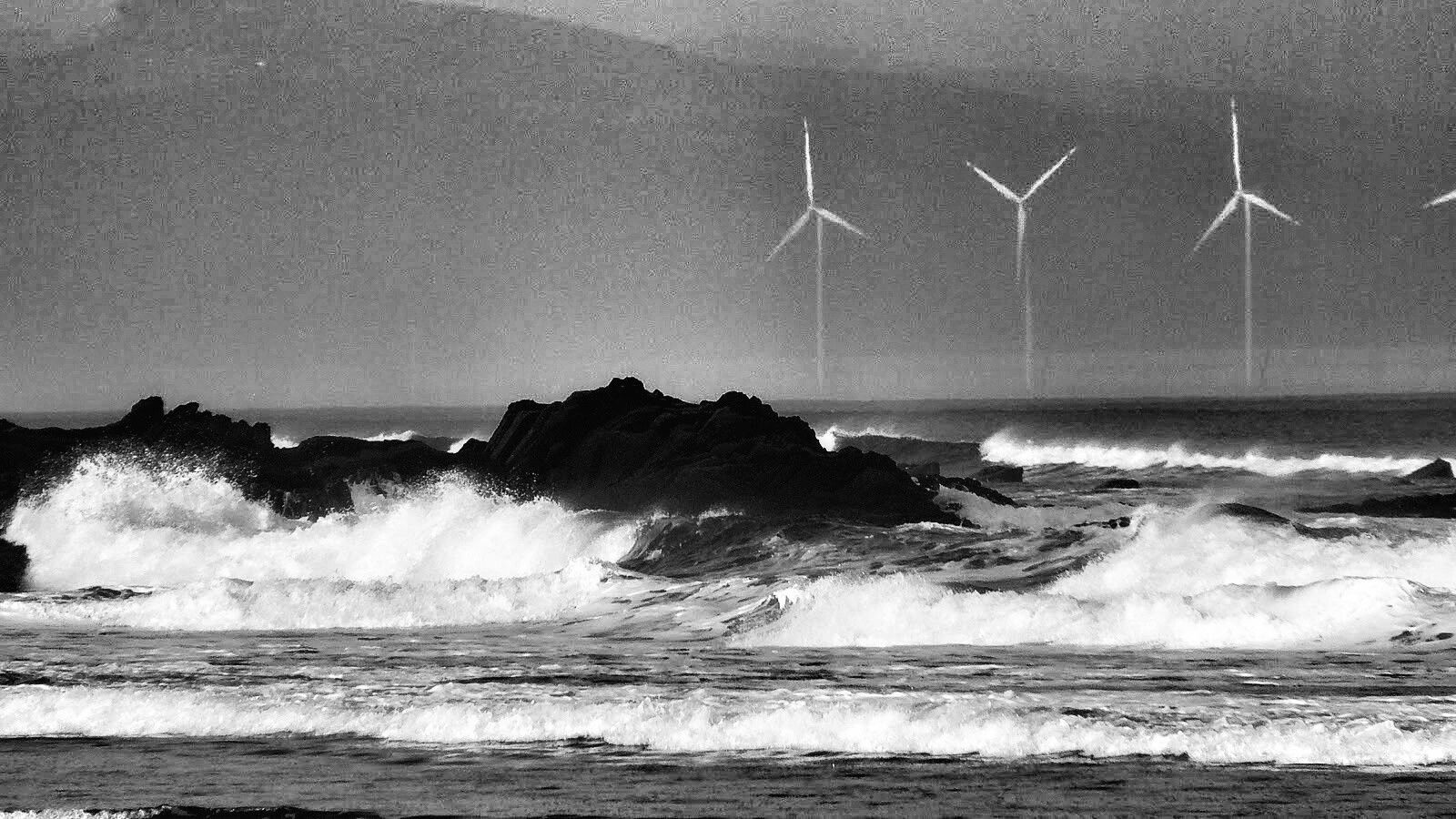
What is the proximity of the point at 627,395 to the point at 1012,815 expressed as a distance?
1005 inches

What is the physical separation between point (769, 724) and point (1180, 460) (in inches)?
2797

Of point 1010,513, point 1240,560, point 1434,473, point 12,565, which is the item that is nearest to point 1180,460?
point 1434,473

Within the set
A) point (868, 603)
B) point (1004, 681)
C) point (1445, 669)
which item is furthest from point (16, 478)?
point (1445, 669)

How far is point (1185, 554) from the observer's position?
1991 centimetres

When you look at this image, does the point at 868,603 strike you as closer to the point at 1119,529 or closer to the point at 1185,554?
the point at 1185,554

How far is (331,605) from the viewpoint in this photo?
64.1 ft

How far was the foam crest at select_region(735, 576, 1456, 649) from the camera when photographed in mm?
15609

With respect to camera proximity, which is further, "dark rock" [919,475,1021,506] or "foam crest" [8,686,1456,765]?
"dark rock" [919,475,1021,506]

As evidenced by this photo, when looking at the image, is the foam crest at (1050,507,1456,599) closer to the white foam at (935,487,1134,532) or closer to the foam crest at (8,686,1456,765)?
the foam crest at (8,686,1456,765)

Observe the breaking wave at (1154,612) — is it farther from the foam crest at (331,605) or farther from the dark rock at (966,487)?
the dark rock at (966,487)

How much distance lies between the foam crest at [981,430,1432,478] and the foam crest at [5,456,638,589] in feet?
128

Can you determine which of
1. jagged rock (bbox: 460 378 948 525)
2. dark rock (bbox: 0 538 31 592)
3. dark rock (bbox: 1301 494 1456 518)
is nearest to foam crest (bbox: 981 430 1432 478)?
dark rock (bbox: 1301 494 1456 518)

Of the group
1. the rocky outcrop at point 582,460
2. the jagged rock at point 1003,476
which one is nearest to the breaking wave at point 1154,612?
the rocky outcrop at point 582,460

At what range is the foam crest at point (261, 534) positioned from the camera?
2591cm
